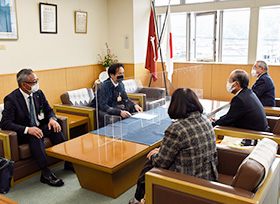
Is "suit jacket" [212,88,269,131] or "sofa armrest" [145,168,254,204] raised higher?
"suit jacket" [212,88,269,131]

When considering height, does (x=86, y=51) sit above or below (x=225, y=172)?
above

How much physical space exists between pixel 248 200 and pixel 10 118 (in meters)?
2.63

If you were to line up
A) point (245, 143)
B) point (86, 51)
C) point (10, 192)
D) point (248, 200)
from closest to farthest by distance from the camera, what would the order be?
1. point (248, 200)
2. point (245, 143)
3. point (10, 192)
4. point (86, 51)

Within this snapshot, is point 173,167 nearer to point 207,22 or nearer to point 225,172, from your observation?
point 225,172

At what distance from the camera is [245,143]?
269 centimetres

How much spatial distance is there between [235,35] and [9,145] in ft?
19.2

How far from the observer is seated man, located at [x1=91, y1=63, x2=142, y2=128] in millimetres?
3326

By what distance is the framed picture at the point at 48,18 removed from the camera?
539cm

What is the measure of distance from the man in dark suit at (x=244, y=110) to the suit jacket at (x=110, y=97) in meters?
1.18

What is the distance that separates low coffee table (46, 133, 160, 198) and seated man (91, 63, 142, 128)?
354 millimetres

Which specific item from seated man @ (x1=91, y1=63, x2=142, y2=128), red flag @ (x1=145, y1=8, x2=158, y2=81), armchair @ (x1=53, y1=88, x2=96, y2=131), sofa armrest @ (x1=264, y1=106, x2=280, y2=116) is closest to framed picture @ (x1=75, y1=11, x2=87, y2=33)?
red flag @ (x1=145, y1=8, x2=158, y2=81)

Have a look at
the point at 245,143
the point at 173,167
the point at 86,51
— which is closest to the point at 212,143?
the point at 173,167

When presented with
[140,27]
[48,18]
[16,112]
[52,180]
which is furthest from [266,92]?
[48,18]

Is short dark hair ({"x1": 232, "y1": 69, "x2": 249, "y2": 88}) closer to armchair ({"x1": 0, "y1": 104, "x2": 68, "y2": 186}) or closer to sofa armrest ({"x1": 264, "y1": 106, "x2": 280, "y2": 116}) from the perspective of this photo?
sofa armrest ({"x1": 264, "y1": 106, "x2": 280, "y2": 116})
